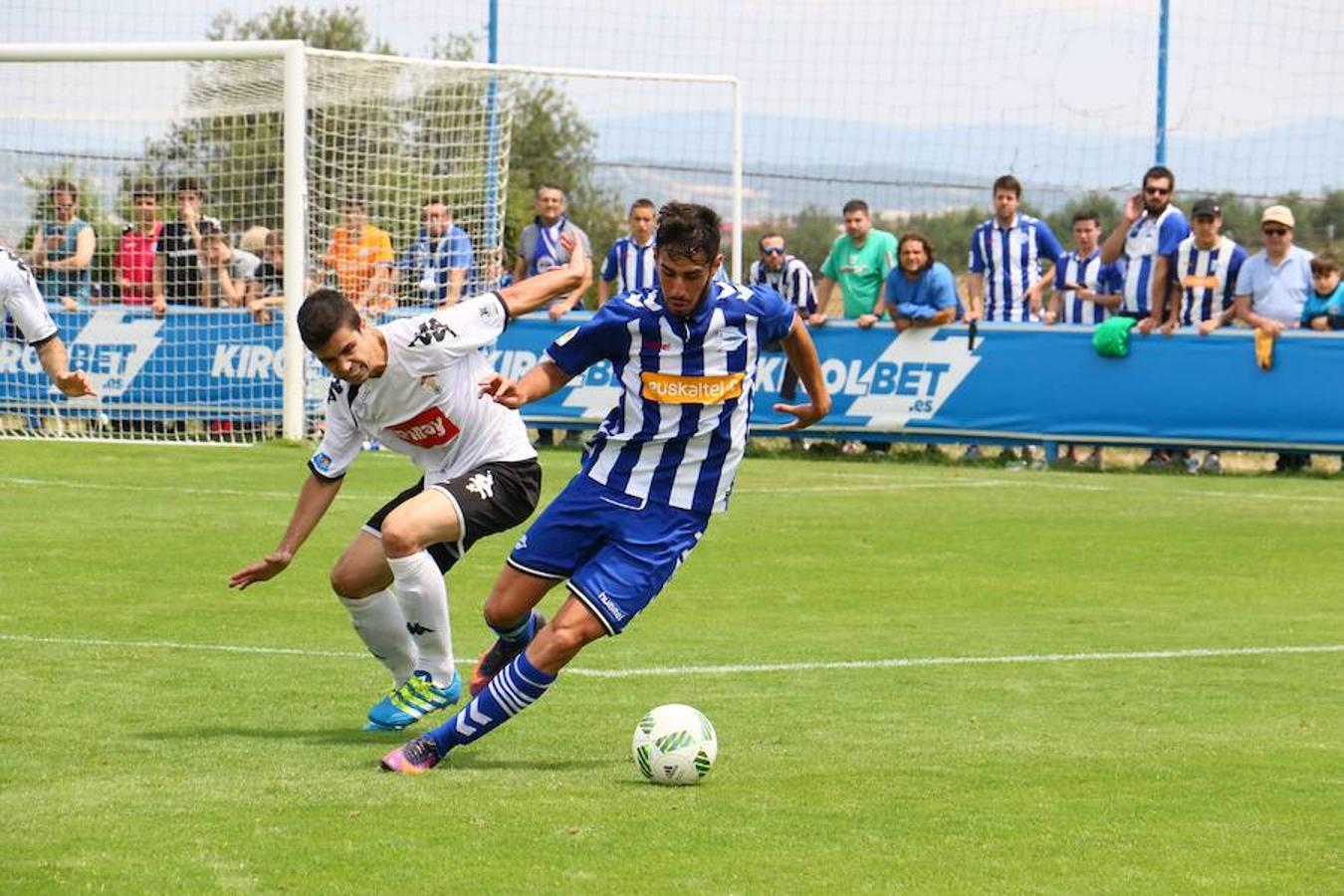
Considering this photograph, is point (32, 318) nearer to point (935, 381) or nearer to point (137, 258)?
point (935, 381)

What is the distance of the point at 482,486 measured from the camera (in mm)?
8367

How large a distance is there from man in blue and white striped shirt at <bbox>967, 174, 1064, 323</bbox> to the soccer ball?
539 inches

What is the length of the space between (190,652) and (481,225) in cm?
1320

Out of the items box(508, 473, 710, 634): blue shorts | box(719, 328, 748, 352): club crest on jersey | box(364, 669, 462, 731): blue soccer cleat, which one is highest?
box(719, 328, 748, 352): club crest on jersey

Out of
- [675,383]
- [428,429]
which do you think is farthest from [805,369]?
[428,429]

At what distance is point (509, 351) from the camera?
70.7 feet

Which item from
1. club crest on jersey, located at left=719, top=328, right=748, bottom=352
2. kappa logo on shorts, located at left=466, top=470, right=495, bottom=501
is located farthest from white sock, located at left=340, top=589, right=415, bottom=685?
club crest on jersey, located at left=719, top=328, right=748, bottom=352

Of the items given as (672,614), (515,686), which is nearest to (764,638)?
(672,614)

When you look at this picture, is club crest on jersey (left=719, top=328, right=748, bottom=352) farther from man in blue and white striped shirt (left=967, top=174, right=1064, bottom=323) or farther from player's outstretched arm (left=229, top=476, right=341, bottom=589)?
man in blue and white striped shirt (left=967, top=174, right=1064, bottom=323)

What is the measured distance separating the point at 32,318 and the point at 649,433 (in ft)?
13.7

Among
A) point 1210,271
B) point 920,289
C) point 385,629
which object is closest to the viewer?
point 385,629

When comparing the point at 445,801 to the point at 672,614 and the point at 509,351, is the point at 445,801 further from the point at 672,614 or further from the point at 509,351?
the point at 509,351

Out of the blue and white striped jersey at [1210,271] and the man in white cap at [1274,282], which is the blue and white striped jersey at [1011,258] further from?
the man in white cap at [1274,282]

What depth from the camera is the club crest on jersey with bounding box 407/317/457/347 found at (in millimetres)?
8270
